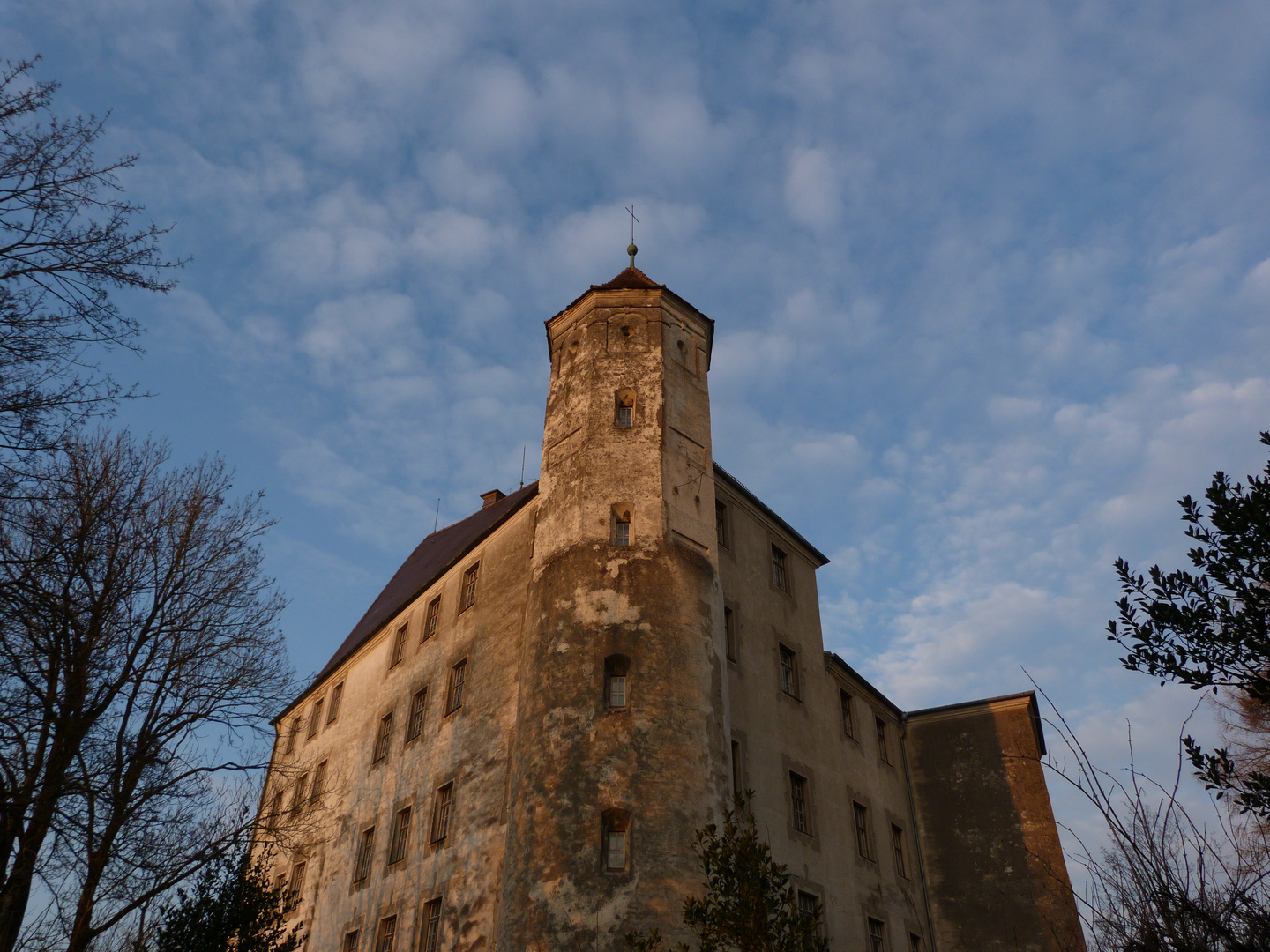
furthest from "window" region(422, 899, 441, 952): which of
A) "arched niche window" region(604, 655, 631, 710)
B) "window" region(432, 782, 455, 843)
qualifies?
"arched niche window" region(604, 655, 631, 710)


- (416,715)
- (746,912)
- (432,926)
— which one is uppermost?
(416,715)

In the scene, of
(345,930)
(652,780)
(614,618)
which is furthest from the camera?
(345,930)

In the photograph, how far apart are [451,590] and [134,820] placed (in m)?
14.3

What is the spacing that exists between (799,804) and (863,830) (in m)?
3.98

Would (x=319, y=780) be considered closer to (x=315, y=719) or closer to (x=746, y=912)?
(x=315, y=719)

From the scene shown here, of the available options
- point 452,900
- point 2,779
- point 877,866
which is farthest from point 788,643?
point 2,779

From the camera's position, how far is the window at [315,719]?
35.0 meters

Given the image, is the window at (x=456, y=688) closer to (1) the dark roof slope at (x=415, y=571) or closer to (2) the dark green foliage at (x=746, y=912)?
(1) the dark roof slope at (x=415, y=571)

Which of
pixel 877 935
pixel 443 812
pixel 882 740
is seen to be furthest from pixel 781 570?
pixel 443 812

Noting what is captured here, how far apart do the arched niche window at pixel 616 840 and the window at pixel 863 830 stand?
10.8m

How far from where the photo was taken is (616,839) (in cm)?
1828

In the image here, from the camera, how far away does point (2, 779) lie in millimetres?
14289

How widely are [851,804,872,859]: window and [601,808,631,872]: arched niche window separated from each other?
1082 cm

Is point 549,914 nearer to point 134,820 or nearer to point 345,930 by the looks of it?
point 134,820
